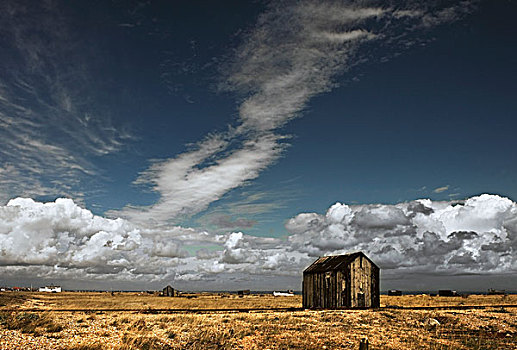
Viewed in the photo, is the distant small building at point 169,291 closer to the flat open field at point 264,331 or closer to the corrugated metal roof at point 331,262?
the corrugated metal roof at point 331,262

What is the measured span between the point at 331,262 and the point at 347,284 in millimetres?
4336

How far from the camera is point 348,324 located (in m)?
26.8

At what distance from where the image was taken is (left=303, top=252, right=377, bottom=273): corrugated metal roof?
134 ft

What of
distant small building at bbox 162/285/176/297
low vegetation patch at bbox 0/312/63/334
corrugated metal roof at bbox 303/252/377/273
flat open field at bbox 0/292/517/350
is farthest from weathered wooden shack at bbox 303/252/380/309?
distant small building at bbox 162/285/176/297

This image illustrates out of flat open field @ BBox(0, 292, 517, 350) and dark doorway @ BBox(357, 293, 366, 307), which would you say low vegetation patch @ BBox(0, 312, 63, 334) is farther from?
dark doorway @ BBox(357, 293, 366, 307)

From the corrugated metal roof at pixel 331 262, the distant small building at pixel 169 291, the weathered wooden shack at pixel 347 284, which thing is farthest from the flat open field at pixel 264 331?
the distant small building at pixel 169 291

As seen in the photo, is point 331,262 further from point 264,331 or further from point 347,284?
point 264,331

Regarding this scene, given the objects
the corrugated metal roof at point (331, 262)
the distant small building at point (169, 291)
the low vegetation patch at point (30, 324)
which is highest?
the corrugated metal roof at point (331, 262)

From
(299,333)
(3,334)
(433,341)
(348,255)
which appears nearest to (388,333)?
(433,341)

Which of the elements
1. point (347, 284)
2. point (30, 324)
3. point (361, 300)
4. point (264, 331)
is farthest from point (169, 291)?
point (264, 331)

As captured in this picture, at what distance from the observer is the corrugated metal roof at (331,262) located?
134ft

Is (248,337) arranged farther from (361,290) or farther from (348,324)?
(361,290)

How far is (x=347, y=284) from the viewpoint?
130 ft

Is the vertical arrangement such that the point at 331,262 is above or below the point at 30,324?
above
